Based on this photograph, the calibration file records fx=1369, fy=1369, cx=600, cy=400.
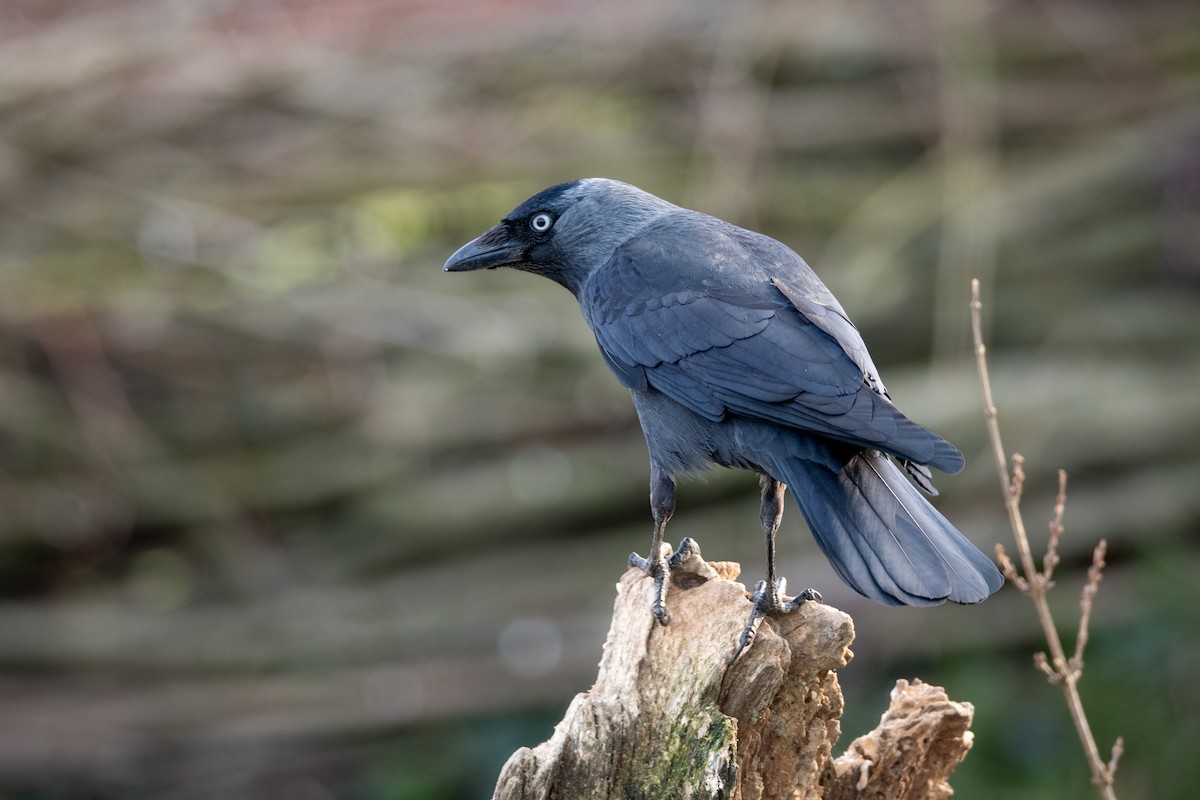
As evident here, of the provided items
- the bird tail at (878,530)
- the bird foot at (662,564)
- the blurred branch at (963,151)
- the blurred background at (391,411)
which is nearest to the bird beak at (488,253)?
the bird foot at (662,564)

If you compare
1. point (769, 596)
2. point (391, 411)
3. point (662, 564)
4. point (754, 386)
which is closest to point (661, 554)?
point (662, 564)

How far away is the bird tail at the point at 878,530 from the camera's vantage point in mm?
3186

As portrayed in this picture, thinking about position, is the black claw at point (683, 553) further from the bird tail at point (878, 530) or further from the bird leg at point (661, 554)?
the bird tail at point (878, 530)

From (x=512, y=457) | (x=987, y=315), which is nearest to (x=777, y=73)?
(x=987, y=315)

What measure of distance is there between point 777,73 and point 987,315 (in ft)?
6.29

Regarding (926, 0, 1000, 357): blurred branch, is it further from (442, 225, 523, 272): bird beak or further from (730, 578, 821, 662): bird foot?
(730, 578, 821, 662): bird foot

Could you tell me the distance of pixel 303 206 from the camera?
303 inches

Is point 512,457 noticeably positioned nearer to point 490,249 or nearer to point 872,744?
point 490,249

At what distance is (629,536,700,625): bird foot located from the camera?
3.72m

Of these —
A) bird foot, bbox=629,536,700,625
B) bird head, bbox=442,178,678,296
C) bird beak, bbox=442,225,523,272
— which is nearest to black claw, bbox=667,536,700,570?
bird foot, bbox=629,536,700,625

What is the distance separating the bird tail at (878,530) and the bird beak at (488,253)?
5.04 ft

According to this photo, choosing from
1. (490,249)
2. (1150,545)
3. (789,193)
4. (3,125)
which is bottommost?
(1150,545)

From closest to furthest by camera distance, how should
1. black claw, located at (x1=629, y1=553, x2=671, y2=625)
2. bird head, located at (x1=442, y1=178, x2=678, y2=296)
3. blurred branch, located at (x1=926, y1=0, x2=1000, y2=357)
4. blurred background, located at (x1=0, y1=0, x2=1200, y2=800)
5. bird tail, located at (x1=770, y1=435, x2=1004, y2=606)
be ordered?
bird tail, located at (x1=770, y1=435, x2=1004, y2=606)
black claw, located at (x1=629, y1=553, x2=671, y2=625)
bird head, located at (x1=442, y1=178, x2=678, y2=296)
blurred background, located at (x1=0, y1=0, x2=1200, y2=800)
blurred branch, located at (x1=926, y1=0, x2=1000, y2=357)

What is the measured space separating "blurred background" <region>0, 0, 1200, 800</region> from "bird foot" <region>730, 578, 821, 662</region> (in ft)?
10.7
